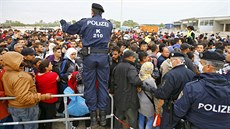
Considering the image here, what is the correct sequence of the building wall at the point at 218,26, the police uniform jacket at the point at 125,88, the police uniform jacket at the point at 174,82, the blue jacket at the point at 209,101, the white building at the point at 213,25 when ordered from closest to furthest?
1. the blue jacket at the point at 209,101
2. the police uniform jacket at the point at 174,82
3. the police uniform jacket at the point at 125,88
4. the white building at the point at 213,25
5. the building wall at the point at 218,26

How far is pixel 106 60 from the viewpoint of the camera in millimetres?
3037

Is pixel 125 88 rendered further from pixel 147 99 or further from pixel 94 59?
pixel 94 59

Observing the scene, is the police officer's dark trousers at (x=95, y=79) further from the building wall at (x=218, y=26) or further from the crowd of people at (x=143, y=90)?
the building wall at (x=218, y=26)

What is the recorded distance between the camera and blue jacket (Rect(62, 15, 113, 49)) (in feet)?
9.73

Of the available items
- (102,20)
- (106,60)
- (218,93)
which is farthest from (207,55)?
(102,20)

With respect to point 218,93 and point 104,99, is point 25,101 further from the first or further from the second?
point 218,93

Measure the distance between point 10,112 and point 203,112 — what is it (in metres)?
2.94

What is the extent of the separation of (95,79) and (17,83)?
1204 millimetres

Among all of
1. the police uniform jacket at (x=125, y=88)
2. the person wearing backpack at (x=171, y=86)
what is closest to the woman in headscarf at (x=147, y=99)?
the police uniform jacket at (x=125, y=88)

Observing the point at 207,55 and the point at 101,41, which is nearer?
the point at 207,55

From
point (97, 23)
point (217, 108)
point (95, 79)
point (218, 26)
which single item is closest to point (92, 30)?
point (97, 23)

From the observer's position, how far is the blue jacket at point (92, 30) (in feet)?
9.73

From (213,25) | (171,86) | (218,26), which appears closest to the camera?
(171,86)

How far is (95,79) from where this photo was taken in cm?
300
